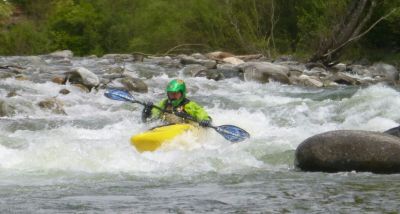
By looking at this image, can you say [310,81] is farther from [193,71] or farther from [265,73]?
[193,71]

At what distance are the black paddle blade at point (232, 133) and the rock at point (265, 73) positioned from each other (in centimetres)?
717

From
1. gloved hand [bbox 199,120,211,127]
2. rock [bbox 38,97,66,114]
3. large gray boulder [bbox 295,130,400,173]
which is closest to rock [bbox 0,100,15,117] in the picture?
rock [bbox 38,97,66,114]

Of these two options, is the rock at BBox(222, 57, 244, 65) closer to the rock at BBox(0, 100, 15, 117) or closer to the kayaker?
the rock at BBox(0, 100, 15, 117)

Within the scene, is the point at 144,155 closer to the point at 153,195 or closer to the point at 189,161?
the point at 189,161

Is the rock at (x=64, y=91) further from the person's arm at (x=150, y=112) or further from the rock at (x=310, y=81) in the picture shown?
the rock at (x=310, y=81)

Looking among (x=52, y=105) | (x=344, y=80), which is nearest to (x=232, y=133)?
(x=52, y=105)

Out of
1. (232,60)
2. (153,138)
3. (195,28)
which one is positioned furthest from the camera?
(195,28)

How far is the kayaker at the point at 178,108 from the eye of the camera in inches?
354

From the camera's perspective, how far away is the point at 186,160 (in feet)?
25.6

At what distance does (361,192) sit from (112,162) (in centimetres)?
283

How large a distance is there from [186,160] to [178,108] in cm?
143

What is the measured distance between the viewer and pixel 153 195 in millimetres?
5809

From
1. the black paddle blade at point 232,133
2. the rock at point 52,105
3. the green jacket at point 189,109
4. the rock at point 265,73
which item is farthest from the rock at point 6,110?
the rock at point 265,73

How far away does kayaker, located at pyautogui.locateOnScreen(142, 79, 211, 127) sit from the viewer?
29.5ft
